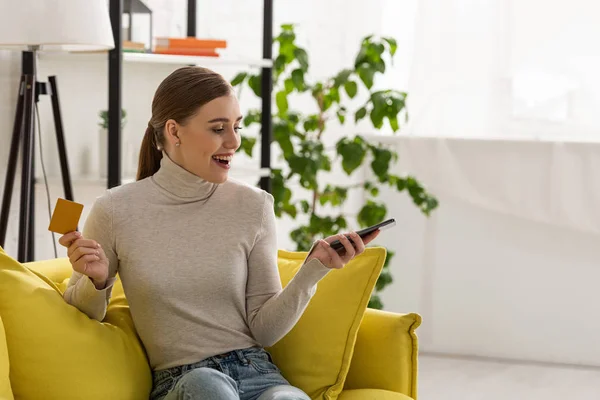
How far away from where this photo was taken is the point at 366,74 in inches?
137

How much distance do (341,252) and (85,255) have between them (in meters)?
0.50

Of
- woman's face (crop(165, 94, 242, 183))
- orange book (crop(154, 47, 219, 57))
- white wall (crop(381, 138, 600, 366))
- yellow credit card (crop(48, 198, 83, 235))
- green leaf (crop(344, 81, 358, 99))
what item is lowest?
white wall (crop(381, 138, 600, 366))

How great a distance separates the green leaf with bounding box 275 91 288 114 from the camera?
3.71 m

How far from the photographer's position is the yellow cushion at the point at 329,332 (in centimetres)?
197

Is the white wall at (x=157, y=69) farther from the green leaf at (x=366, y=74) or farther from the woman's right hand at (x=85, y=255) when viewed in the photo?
the woman's right hand at (x=85, y=255)

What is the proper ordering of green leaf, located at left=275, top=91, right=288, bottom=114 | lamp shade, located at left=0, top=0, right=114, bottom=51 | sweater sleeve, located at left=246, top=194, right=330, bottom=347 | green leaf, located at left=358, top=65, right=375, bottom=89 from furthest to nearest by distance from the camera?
green leaf, located at left=275, top=91, right=288, bottom=114 < green leaf, located at left=358, top=65, right=375, bottom=89 < lamp shade, located at left=0, top=0, right=114, bottom=51 < sweater sleeve, located at left=246, top=194, right=330, bottom=347

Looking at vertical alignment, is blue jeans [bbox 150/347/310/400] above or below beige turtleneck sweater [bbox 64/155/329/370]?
below

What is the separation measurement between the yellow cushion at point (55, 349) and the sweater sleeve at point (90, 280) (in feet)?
0.09

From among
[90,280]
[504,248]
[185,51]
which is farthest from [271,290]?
[504,248]

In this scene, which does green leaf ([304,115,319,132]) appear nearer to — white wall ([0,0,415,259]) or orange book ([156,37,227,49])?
white wall ([0,0,415,259])

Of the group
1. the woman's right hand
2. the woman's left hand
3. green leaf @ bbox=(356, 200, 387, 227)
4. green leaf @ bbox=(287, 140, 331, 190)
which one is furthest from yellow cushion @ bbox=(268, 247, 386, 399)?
green leaf @ bbox=(356, 200, 387, 227)

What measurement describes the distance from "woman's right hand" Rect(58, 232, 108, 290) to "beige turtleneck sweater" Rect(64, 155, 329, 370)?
0.06m

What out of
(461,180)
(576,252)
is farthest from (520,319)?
(461,180)

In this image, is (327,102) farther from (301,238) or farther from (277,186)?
(301,238)
